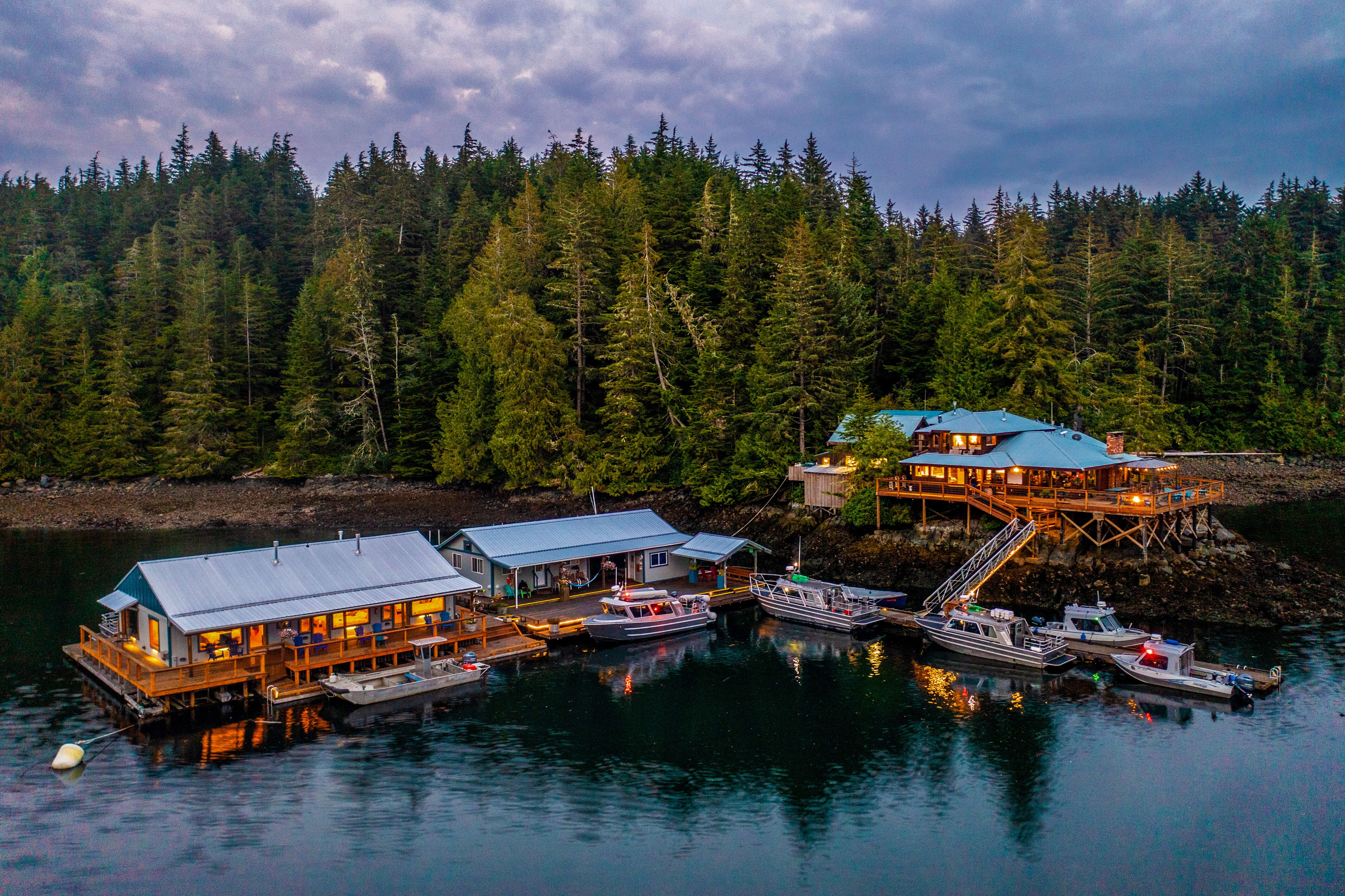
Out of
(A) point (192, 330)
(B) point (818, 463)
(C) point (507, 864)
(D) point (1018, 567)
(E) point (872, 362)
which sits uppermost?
(A) point (192, 330)

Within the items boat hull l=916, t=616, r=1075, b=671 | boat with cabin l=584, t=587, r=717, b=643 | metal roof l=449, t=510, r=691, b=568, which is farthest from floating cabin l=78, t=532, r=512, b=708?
boat hull l=916, t=616, r=1075, b=671

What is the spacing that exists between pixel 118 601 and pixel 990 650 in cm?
3471

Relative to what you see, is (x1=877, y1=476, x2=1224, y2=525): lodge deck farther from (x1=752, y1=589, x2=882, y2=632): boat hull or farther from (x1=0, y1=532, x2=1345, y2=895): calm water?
(x1=752, y1=589, x2=882, y2=632): boat hull

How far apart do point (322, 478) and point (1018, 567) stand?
63380mm

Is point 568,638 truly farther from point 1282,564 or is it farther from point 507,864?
point 1282,564

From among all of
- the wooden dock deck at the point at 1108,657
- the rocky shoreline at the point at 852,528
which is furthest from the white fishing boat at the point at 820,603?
the rocky shoreline at the point at 852,528

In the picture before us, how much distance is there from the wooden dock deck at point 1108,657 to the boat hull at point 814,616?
1106 millimetres

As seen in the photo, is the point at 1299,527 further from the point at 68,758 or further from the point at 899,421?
the point at 68,758

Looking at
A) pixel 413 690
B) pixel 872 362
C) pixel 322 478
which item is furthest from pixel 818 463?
pixel 322 478

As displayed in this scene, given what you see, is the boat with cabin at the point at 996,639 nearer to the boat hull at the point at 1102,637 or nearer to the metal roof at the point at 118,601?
the boat hull at the point at 1102,637

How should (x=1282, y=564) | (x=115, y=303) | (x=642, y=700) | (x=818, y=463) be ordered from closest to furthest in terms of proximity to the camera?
(x=642, y=700) < (x=1282, y=564) < (x=818, y=463) < (x=115, y=303)

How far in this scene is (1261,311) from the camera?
8675 centimetres

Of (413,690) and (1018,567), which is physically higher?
(1018,567)

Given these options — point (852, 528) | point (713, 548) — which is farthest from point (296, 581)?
point (852, 528)
